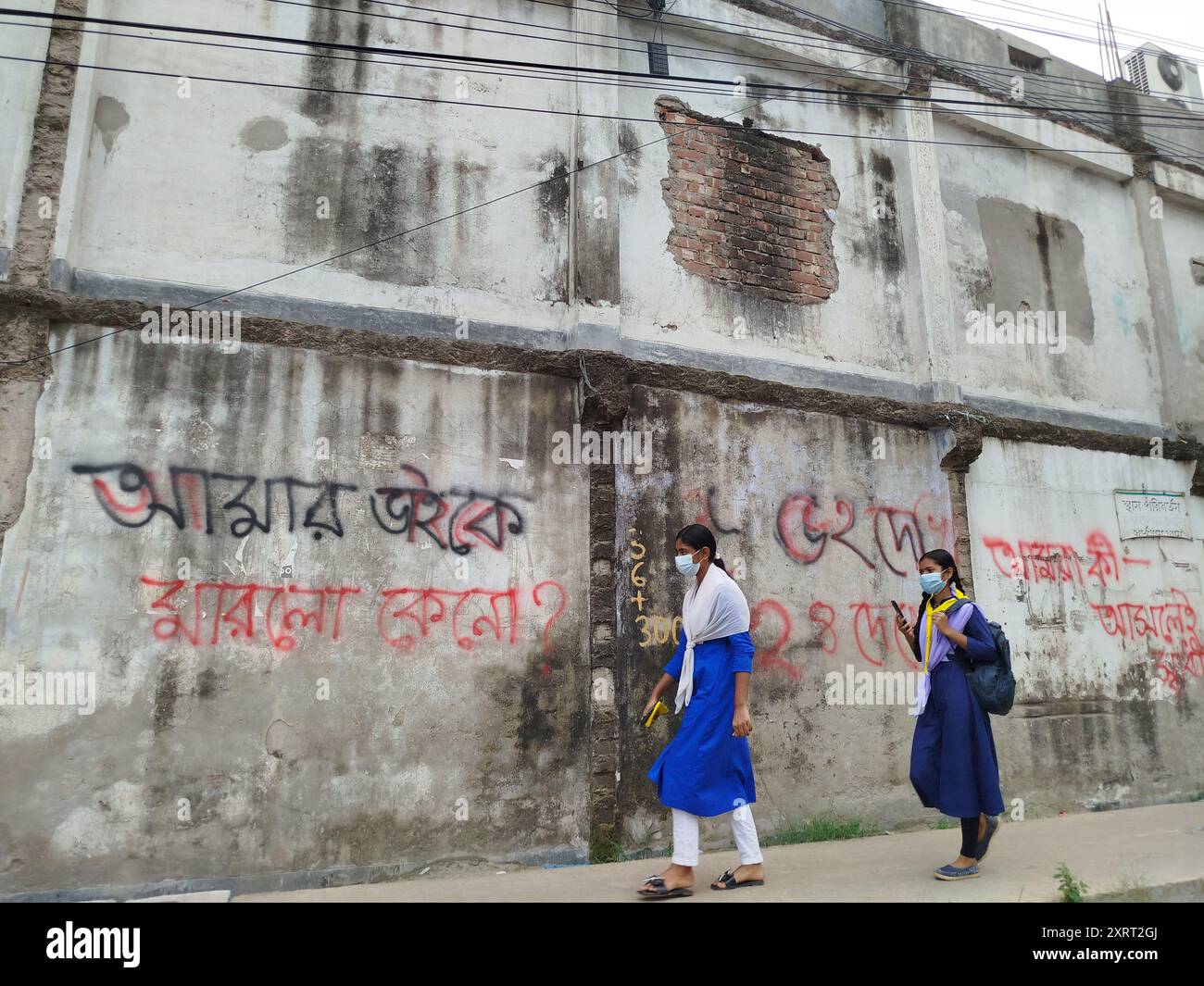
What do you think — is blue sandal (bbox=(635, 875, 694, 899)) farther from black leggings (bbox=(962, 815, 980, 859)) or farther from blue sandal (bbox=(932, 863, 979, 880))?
black leggings (bbox=(962, 815, 980, 859))

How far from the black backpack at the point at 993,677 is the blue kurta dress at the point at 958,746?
34mm

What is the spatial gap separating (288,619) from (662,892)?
2.67 meters

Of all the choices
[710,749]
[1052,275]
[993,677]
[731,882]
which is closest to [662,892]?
[731,882]

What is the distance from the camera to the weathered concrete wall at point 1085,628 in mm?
7414

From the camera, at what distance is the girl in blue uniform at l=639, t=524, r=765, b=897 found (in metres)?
4.13

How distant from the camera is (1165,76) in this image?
404 inches

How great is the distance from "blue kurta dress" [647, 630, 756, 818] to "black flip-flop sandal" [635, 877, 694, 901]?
0.36 m

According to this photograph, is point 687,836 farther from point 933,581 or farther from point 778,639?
point 778,639

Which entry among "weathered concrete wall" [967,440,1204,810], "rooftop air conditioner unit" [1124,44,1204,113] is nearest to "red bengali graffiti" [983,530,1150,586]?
"weathered concrete wall" [967,440,1204,810]

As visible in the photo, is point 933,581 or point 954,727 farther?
point 933,581

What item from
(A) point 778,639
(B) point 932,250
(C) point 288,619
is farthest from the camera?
(B) point 932,250

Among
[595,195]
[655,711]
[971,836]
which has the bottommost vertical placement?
[971,836]

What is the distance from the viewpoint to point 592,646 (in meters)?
5.87
